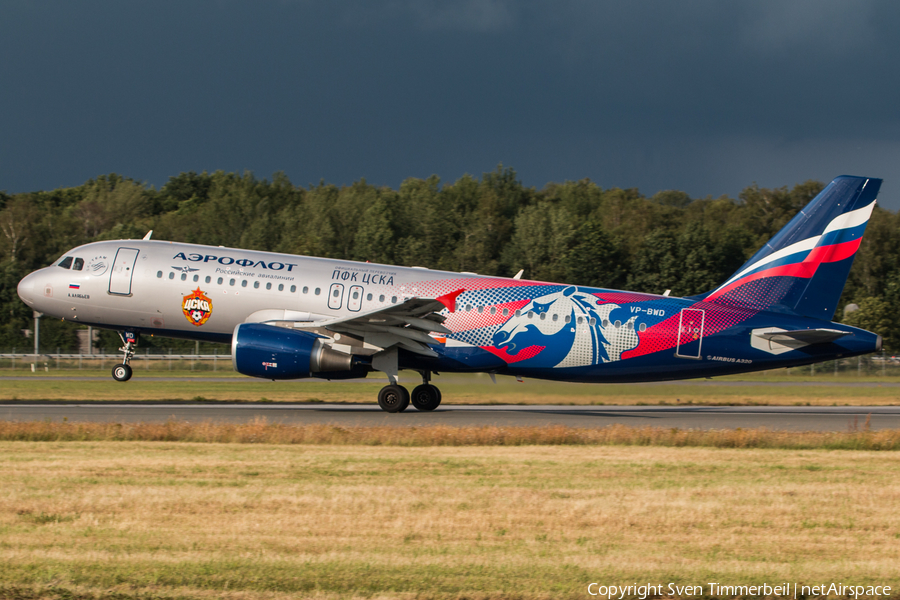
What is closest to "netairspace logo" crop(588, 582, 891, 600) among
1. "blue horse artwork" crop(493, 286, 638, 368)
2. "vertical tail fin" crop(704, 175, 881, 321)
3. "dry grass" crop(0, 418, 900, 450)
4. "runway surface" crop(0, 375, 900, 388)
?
"dry grass" crop(0, 418, 900, 450)

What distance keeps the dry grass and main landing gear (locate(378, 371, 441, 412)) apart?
181 inches

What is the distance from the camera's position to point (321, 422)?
807 inches

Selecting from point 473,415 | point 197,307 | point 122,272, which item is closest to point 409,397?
point 473,415

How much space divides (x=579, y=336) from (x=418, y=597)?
656 inches

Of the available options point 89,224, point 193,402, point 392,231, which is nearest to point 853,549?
point 193,402

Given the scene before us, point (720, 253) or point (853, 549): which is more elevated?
point (720, 253)

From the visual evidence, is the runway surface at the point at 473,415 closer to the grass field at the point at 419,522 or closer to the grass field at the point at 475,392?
the grass field at the point at 475,392

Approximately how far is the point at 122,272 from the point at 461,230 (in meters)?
63.5

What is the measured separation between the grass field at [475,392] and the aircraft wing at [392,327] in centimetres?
247

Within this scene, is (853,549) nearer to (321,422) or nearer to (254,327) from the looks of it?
(321,422)

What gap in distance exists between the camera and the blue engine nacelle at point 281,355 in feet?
71.7

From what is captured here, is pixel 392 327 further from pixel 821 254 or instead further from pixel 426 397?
pixel 821 254

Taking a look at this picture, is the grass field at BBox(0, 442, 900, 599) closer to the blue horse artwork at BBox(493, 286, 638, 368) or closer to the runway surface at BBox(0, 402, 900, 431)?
the runway surface at BBox(0, 402, 900, 431)

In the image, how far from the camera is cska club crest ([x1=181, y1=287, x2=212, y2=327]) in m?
23.7
